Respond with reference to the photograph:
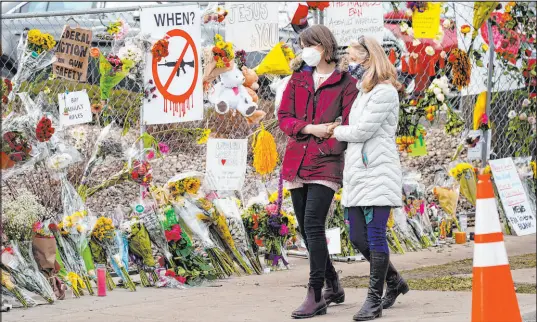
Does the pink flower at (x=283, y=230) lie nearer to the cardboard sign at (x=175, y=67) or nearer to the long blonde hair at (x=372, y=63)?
the cardboard sign at (x=175, y=67)

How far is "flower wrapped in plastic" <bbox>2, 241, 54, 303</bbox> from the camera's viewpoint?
6477mm

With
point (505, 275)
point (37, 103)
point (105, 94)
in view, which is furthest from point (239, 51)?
point (505, 275)

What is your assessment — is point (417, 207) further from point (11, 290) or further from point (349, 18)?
point (11, 290)

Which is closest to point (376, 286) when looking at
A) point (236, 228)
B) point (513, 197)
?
point (236, 228)

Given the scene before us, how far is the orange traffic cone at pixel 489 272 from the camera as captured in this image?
195 inches

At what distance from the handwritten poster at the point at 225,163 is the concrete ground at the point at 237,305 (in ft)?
2.47

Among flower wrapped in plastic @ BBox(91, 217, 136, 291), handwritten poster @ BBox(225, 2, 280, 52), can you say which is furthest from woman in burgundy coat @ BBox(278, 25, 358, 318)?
handwritten poster @ BBox(225, 2, 280, 52)

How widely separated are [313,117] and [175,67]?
1879 millimetres

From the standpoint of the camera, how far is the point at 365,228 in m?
5.96

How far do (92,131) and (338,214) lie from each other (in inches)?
84.1

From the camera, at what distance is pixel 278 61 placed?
26.1 feet

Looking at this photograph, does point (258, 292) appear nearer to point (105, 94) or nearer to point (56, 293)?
point (56, 293)

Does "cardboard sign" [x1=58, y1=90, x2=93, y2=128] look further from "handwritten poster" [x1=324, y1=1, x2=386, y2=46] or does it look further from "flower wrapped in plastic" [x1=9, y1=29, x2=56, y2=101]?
"handwritten poster" [x1=324, y1=1, x2=386, y2=46]

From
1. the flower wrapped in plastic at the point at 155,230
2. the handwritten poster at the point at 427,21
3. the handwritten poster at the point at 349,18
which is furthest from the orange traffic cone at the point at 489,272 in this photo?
the handwritten poster at the point at 427,21
